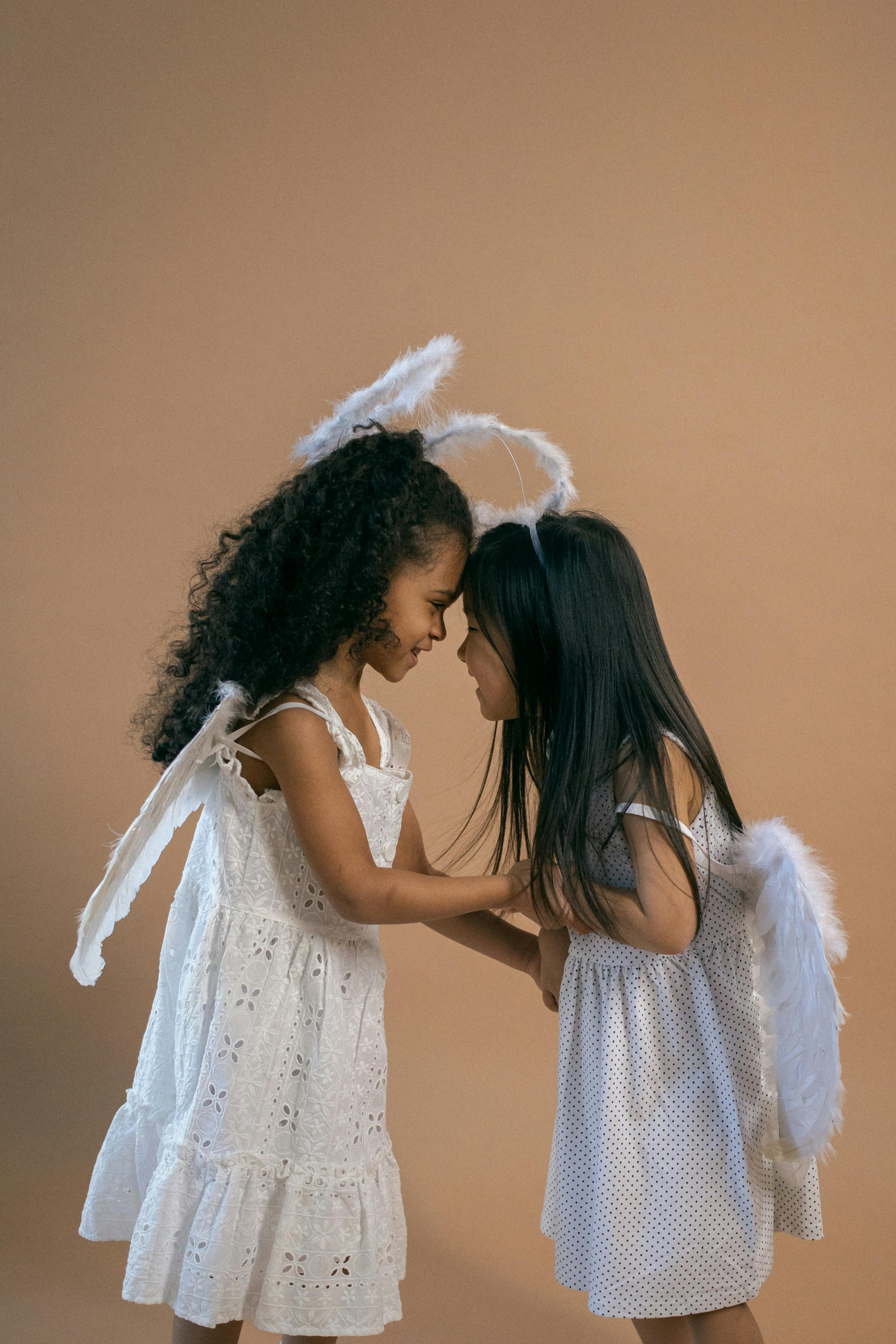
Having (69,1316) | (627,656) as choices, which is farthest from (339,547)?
(69,1316)

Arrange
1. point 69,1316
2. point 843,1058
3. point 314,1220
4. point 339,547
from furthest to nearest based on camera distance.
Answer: point 843,1058, point 69,1316, point 339,547, point 314,1220

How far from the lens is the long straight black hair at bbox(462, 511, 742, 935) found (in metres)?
1.57

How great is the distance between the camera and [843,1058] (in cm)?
315

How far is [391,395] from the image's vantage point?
1860 millimetres

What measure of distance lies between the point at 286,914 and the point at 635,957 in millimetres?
494

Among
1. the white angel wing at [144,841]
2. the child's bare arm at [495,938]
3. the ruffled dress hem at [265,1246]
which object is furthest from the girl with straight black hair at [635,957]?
the white angel wing at [144,841]

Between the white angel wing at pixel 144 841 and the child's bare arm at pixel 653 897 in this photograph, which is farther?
the white angel wing at pixel 144 841

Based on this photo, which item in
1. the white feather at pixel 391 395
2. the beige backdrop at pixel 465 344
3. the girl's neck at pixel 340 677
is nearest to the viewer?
the girl's neck at pixel 340 677

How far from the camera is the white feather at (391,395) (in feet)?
5.97

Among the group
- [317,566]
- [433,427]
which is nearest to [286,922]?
[317,566]

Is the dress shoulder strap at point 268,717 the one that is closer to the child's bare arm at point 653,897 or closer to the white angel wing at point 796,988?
the child's bare arm at point 653,897

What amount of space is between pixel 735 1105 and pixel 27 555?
2431 millimetres

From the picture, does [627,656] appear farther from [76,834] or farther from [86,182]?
[86,182]

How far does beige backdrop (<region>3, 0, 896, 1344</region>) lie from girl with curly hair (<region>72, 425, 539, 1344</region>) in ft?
4.65
